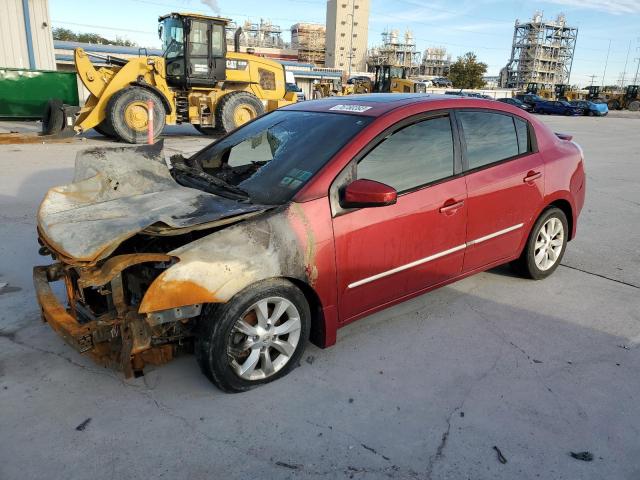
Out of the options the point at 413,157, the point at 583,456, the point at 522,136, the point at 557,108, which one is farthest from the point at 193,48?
the point at 557,108

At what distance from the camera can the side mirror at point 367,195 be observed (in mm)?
2803

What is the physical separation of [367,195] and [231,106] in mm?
11568

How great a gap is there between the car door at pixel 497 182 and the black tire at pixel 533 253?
16 centimetres

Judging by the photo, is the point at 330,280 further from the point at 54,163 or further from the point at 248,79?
the point at 248,79

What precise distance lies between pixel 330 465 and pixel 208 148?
271 centimetres

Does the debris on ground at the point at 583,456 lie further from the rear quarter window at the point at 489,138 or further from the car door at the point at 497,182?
the rear quarter window at the point at 489,138

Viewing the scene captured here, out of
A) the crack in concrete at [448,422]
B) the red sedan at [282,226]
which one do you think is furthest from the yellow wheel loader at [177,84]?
the crack in concrete at [448,422]

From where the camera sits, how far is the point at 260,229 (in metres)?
Answer: 2.67

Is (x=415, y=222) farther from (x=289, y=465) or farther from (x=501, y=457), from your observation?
(x=289, y=465)

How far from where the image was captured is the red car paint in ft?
9.50

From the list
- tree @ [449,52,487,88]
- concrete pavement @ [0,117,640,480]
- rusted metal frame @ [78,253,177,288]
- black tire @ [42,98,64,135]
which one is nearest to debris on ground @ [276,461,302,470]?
concrete pavement @ [0,117,640,480]

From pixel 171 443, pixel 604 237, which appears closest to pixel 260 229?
pixel 171 443

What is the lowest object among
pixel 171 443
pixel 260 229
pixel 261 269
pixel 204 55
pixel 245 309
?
pixel 171 443

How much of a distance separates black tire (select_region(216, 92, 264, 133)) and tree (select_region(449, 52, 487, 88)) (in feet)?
227
